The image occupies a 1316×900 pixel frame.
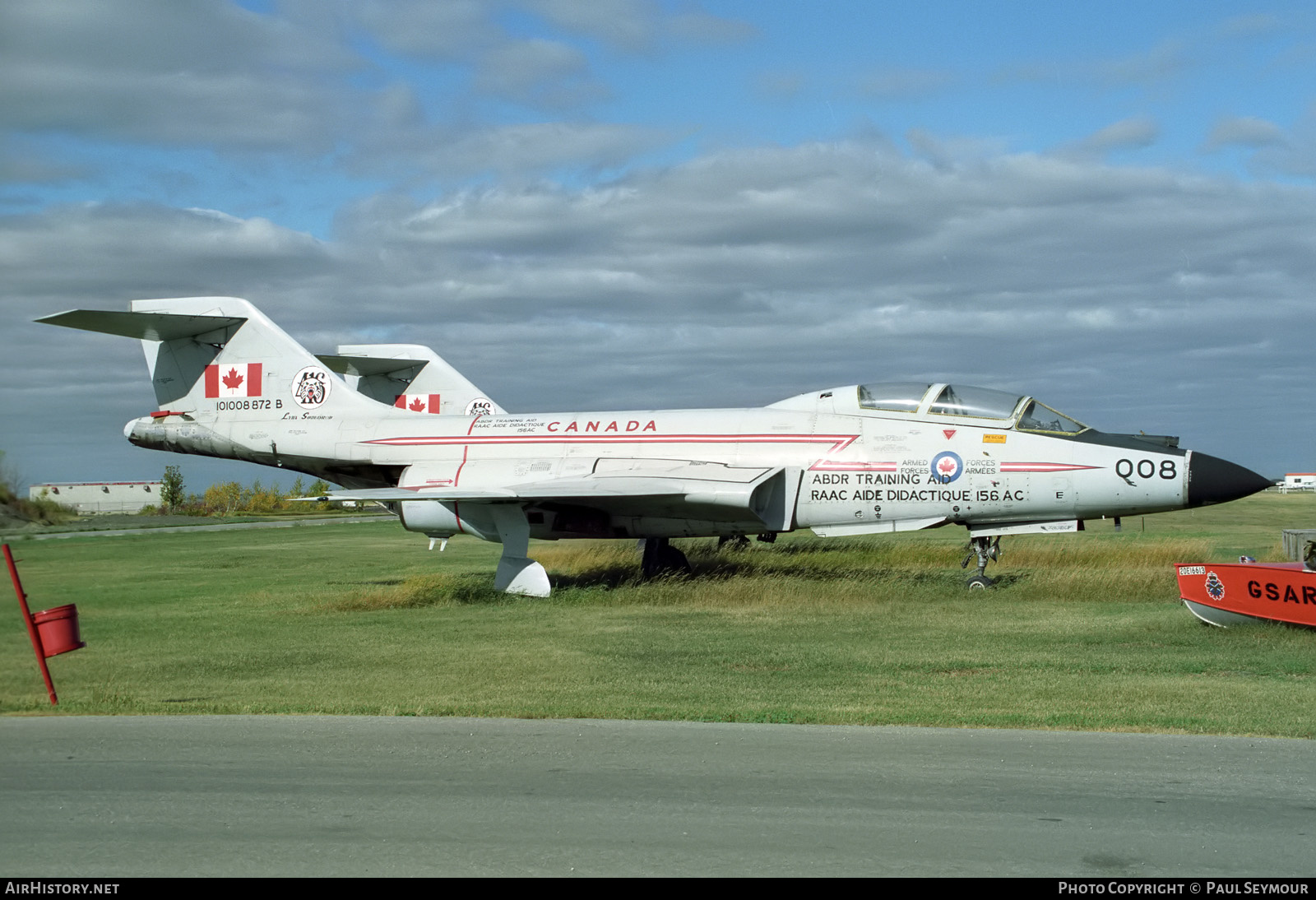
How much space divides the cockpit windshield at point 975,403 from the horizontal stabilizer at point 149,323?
12.8m

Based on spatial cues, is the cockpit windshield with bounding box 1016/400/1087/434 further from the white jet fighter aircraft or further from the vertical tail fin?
the vertical tail fin

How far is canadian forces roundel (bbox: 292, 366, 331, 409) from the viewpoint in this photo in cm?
2072

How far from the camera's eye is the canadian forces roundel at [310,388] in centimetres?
2072

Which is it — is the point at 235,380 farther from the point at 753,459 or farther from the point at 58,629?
the point at 58,629

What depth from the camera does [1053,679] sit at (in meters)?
9.45

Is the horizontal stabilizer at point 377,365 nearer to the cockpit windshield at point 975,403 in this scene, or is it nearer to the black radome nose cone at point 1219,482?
the cockpit windshield at point 975,403

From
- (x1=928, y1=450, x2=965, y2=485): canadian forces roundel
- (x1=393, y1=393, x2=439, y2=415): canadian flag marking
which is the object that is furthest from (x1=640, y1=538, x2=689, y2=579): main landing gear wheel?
(x1=393, y1=393, x2=439, y2=415): canadian flag marking

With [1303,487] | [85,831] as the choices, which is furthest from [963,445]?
[1303,487]

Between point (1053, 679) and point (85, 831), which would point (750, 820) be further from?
point (1053, 679)

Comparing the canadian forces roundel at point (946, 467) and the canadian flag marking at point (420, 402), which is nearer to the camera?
the canadian forces roundel at point (946, 467)

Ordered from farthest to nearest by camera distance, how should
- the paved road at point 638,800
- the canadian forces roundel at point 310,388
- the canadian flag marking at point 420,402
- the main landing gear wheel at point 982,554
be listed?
→ the canadian flag marking at point 420,402, the canadian forces roundel at point 310,388, the main landing gear wheel at point 982,554, the paved road at point 638,800

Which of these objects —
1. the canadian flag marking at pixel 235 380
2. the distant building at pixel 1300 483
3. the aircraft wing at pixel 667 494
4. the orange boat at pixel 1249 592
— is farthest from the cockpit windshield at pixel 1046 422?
the distant building at pixel 1300 483

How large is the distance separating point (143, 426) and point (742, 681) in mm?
15746

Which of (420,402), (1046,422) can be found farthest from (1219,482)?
(420,402)
